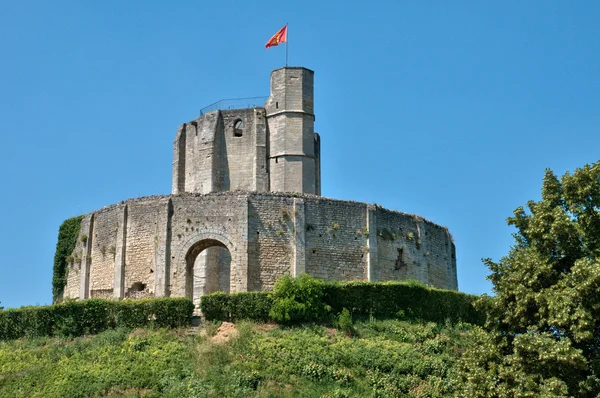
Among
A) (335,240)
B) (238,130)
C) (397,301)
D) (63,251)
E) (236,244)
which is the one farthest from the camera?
(238,130)

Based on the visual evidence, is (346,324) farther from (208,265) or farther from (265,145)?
(265,145)

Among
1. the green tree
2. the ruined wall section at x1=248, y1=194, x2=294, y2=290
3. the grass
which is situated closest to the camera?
the green tree

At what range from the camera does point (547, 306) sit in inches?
904

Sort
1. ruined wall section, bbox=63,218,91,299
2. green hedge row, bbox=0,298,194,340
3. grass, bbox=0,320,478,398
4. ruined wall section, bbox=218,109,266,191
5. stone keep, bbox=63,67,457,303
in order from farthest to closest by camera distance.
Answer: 1. ruined wall section, bbox=218,109,266,191
2. ruined wall section, bbox=63,218,91,299
3. stone keep, bbox=63,67,457,303
4. green hedge row, bbox=0,298,194,340
5. grass, bbox=0,320,478,398

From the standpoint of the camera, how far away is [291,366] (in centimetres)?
2909

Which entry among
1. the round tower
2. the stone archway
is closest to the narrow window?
the round tower

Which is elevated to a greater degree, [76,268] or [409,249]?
[409,249]

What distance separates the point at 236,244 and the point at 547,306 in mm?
16645

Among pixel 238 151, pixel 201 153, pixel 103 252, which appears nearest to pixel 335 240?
pixel 238 151

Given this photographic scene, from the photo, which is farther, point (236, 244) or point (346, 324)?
point (236, 244)

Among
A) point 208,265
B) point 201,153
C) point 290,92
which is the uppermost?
→ point 290,92

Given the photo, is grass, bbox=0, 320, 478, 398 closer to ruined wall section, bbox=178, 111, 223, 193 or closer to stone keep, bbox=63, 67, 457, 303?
stone keep, bbox=63, 67, 457, 303

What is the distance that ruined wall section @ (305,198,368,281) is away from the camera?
38.1 meters

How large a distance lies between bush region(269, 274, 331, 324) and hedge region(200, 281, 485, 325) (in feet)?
0.56
